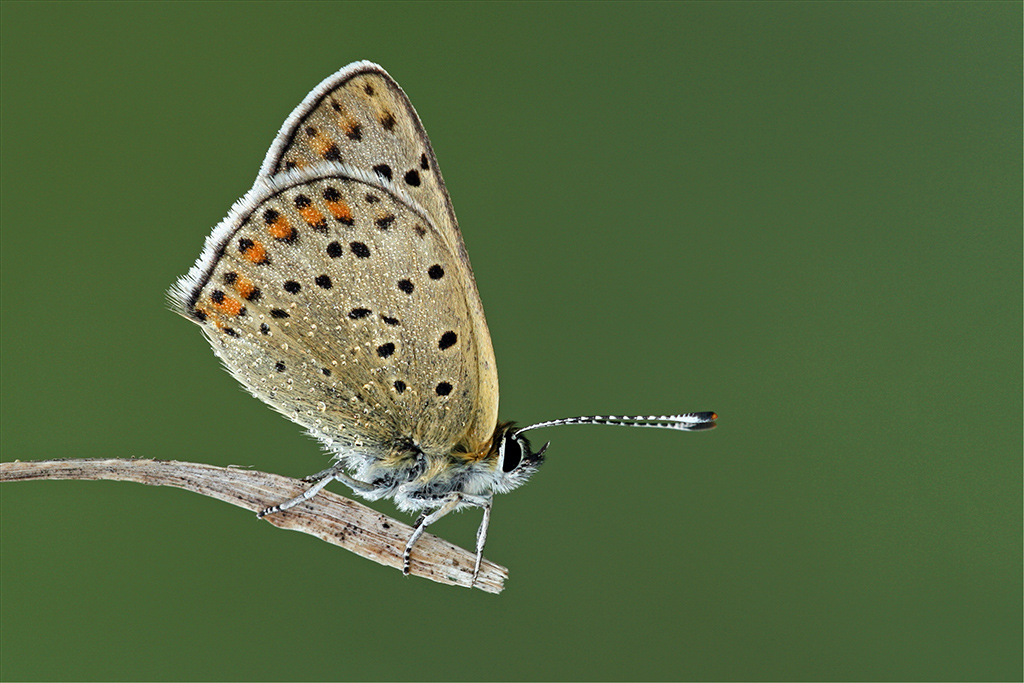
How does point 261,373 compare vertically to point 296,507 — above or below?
above

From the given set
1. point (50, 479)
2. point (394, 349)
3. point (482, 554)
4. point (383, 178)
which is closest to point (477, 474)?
point (482, 554)

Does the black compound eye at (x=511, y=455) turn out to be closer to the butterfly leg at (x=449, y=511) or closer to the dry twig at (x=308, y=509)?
the butterfly leg at (x=449, y=511)

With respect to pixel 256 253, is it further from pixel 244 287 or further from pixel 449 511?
pixel 449 511

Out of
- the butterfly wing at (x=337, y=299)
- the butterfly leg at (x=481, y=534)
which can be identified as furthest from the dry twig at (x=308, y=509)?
the butterfly wing at (x=337, y=299)

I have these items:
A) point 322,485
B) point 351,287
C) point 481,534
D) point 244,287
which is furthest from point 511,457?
point 244,287

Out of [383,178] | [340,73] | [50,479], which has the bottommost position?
[50,479]

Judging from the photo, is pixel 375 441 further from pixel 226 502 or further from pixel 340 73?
pixel 340 73
